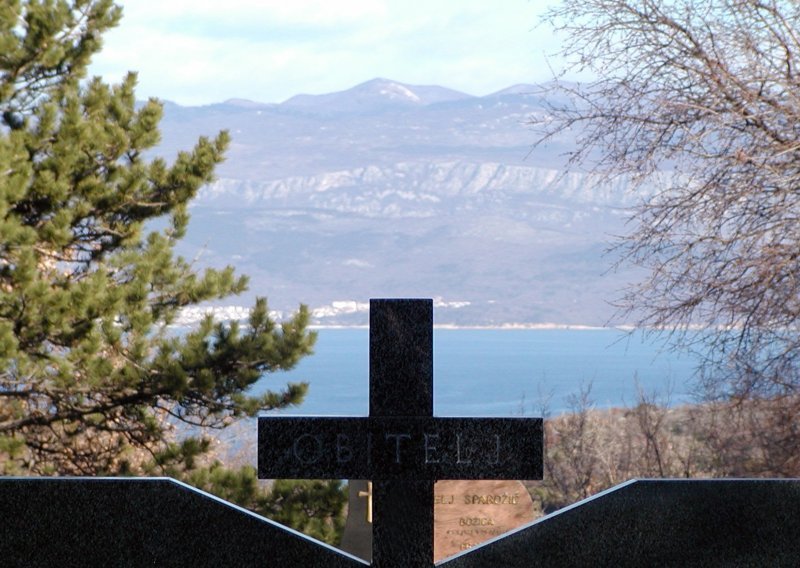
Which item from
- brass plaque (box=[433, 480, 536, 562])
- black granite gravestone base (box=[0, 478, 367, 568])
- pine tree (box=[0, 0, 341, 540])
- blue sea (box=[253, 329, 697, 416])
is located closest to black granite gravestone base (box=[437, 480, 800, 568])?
black granite gravestone base (box=[0, 478, 367, 568])

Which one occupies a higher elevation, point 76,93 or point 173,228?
point 76,93

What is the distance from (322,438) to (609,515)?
2.58ft

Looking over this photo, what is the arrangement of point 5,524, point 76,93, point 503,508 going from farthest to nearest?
point 76,93
point 503,508
point 5,524

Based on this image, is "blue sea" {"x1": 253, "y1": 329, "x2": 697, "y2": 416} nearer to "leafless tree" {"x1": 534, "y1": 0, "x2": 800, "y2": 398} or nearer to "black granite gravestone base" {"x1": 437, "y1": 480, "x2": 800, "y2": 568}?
"leafless tree" {"x1": 534, "y1": 0, "x2": 800, "y2": 398}

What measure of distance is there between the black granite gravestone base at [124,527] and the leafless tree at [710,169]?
6.40m

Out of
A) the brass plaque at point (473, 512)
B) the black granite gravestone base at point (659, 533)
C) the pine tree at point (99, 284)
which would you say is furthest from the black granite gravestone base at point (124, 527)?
the pine tree at point (99, 284)

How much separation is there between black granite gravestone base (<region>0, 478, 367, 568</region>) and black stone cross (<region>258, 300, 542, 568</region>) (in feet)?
0.63

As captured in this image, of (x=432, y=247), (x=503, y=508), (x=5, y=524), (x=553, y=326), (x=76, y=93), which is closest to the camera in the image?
(x=5, y=524)

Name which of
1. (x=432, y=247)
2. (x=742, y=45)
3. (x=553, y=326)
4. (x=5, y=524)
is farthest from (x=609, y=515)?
(x=432, y=247)

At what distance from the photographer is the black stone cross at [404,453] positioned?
10.8 feet

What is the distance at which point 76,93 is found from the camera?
39.4 ft

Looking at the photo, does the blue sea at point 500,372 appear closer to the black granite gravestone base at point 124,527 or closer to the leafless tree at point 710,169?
the leafless tree at point 710,169

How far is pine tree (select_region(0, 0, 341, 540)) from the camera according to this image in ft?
34.9

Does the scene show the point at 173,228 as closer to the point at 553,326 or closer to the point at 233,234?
the point at 553,326
